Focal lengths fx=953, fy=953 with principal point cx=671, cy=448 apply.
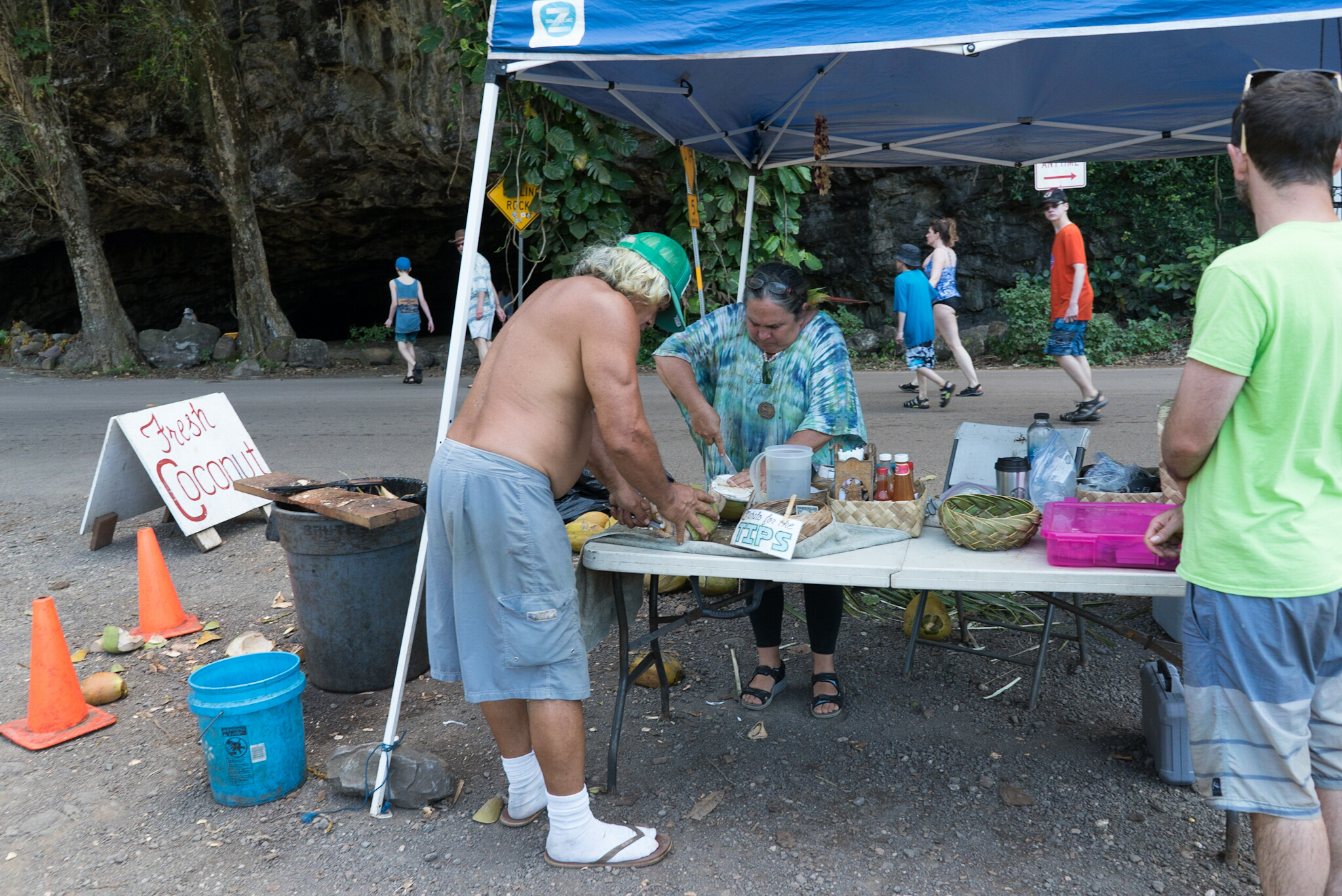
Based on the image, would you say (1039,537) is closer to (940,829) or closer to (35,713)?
(940,829)

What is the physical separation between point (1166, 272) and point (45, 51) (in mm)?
17549

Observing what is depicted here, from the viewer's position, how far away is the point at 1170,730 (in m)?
2.90

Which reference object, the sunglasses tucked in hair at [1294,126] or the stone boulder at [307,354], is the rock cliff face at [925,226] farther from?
the sunglasses tucked in hair at [1294,126]

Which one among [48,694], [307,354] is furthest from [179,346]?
[48,694]

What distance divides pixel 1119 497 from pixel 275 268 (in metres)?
20.2

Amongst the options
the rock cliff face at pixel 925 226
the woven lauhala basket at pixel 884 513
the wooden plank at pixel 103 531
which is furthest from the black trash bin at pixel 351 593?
the rock cliff face at pixel 925 226

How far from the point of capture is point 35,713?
139 inches

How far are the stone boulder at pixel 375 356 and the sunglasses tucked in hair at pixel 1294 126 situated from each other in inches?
609

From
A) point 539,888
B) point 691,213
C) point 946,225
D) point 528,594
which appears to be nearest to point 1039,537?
point 528,594

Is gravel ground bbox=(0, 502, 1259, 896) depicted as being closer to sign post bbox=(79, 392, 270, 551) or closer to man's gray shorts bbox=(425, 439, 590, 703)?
man's gray shorts bbox=(425, 439, 590, 703)

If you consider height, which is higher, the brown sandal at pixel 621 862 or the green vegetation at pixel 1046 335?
the green vegetation at pixel 1046 335

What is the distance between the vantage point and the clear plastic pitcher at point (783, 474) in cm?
306

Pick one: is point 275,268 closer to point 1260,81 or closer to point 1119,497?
point 1119,497

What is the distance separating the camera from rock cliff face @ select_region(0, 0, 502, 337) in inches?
603
